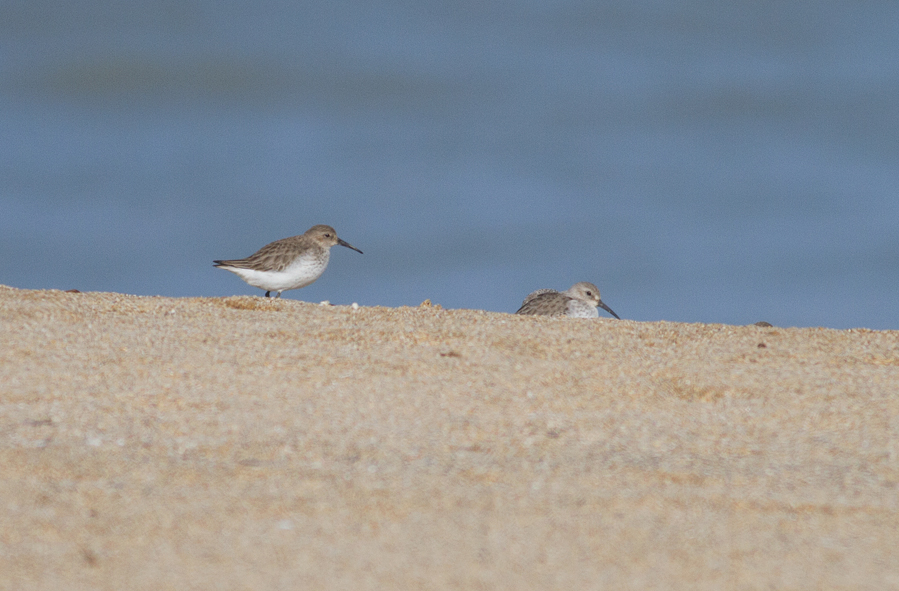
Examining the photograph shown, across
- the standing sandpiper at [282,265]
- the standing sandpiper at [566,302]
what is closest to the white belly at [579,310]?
the standing sandpiper at [566,302]

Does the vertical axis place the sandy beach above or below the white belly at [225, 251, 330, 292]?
below

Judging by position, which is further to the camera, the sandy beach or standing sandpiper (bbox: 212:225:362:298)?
standing sandpiper (bbox: 212:225:362:298)

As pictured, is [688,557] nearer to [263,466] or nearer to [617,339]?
[263,466]

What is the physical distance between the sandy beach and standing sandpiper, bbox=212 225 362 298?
144 inches

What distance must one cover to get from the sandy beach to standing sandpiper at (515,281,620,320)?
359 cm

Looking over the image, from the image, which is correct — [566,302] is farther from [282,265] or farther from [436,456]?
[436,456]

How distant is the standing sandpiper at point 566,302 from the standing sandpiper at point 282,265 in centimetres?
237

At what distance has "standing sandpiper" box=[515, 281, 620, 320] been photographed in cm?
1030

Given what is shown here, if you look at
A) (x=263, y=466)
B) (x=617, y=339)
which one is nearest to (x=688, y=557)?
(x=263, y=466)

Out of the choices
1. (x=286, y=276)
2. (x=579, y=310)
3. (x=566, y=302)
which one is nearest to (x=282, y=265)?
(x=286, y=276)

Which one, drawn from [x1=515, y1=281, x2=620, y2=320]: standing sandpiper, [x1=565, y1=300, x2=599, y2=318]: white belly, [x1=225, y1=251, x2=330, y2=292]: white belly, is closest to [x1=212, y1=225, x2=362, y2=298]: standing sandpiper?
[x1=225, y1=251, x2=330, y2=292]: white belly

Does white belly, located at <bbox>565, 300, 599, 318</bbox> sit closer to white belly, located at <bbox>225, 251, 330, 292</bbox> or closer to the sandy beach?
white belly, located at <bbox>225, 251, 330, 292</bbox>

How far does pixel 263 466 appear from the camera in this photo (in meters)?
3.79

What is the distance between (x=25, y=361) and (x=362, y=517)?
116 inches
